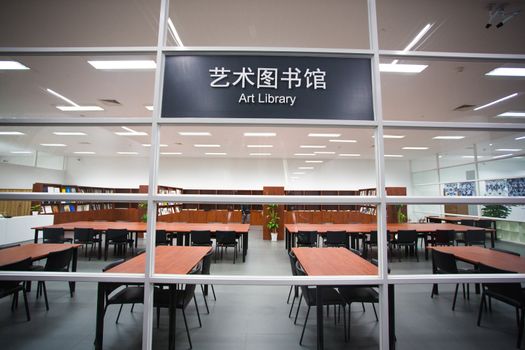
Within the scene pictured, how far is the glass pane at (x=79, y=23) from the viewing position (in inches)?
105

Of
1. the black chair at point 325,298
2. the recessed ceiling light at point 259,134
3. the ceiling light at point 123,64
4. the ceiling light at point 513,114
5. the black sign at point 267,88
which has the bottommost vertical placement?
the black chair at point 325,298

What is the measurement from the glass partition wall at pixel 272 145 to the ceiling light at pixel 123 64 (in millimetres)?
34

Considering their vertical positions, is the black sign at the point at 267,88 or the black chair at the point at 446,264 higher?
the black sign at the point at 267,88

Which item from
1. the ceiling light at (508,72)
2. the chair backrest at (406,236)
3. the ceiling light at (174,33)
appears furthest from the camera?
the chair backrest at (406,236)

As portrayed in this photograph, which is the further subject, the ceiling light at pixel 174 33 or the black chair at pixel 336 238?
the black chair at pixel 336 238

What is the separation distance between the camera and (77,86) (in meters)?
4.59

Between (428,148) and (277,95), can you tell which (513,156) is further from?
(277,95)

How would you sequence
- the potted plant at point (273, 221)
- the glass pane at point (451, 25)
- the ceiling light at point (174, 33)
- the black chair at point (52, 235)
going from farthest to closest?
the potted plant at point (273, 221), the black chair at point (52, 235), the ceiling light at point (174, 33), the glass pane at point (451, 25)

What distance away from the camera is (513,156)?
664cm

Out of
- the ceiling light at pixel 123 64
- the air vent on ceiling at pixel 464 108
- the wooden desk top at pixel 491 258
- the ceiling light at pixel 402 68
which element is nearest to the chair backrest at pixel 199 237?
the ceiling light at pixel 123 64

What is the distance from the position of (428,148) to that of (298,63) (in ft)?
33.2

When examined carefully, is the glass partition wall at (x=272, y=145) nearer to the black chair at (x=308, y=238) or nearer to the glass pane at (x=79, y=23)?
the glass pane at (x=79, y=23)

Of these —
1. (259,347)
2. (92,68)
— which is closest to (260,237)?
(259,347)

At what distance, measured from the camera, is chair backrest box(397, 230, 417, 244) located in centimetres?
522
